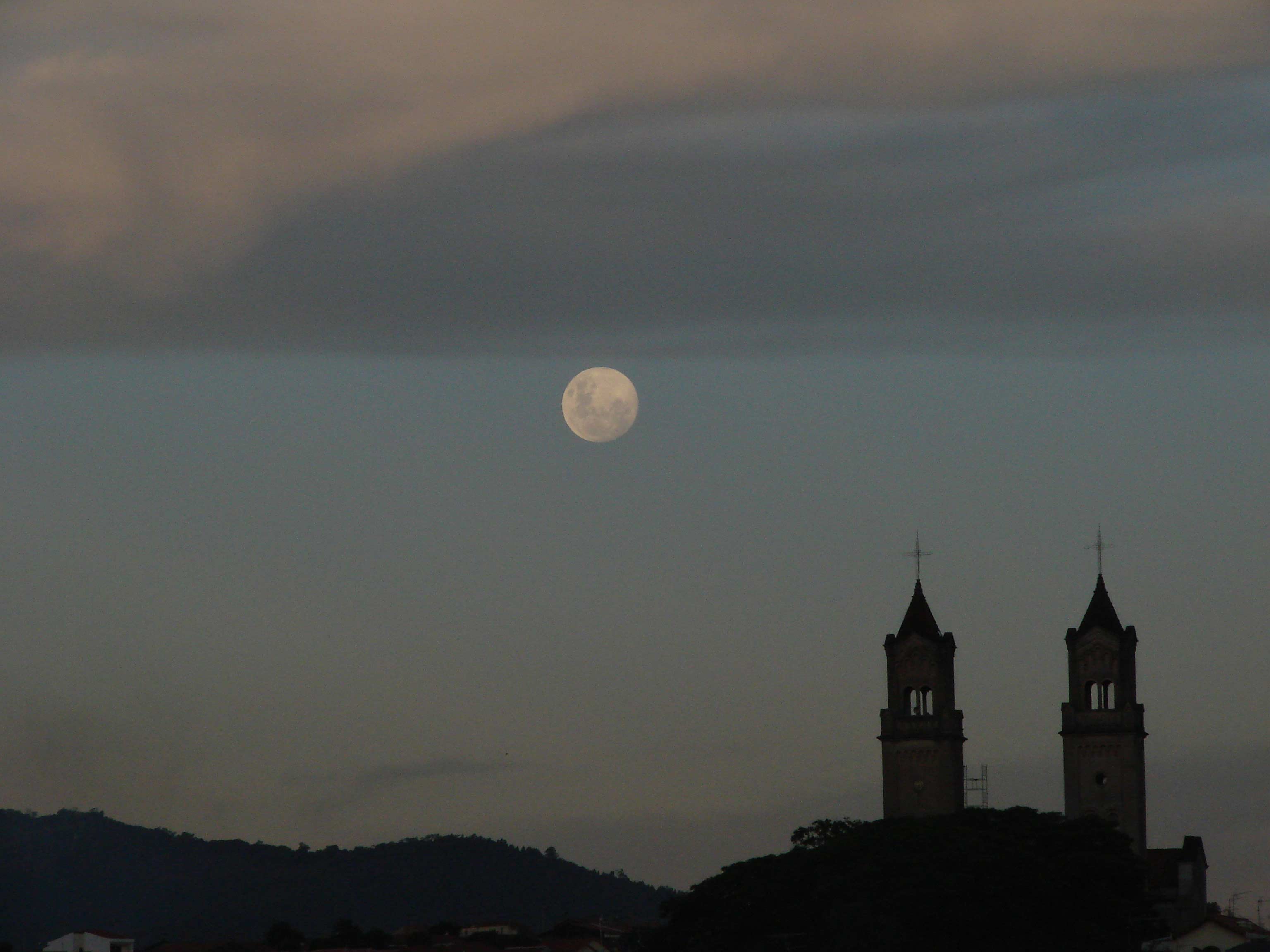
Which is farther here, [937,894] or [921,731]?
[921,731]

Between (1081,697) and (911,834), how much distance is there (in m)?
20.7

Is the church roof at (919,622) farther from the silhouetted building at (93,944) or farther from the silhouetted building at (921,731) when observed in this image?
the silhouetted building at (93,944)

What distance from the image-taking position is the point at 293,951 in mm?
119438

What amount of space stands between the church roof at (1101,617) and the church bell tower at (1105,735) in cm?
5

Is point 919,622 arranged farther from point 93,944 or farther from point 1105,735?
point 93,944

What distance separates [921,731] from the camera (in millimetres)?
96312

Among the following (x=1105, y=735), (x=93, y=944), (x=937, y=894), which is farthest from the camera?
(x=93, y=944)

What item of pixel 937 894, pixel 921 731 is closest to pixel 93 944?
pixel 921 731

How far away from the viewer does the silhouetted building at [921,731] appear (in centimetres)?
9600

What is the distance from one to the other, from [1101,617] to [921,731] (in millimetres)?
8999

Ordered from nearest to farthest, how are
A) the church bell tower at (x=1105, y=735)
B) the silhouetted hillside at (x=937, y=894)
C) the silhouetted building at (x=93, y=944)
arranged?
the silhouetted hillside at (x=937, y=894)
the church bell tower at (x=1105, y=735)
the silhouetted building at (x=93, y=944)

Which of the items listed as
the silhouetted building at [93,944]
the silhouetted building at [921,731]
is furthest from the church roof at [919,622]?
the silhouetted building at [93,944]

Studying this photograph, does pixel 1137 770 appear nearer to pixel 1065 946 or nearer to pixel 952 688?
pixel 952 688

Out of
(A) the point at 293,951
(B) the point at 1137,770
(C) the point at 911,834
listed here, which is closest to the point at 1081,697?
(B) the point at 1137,770
